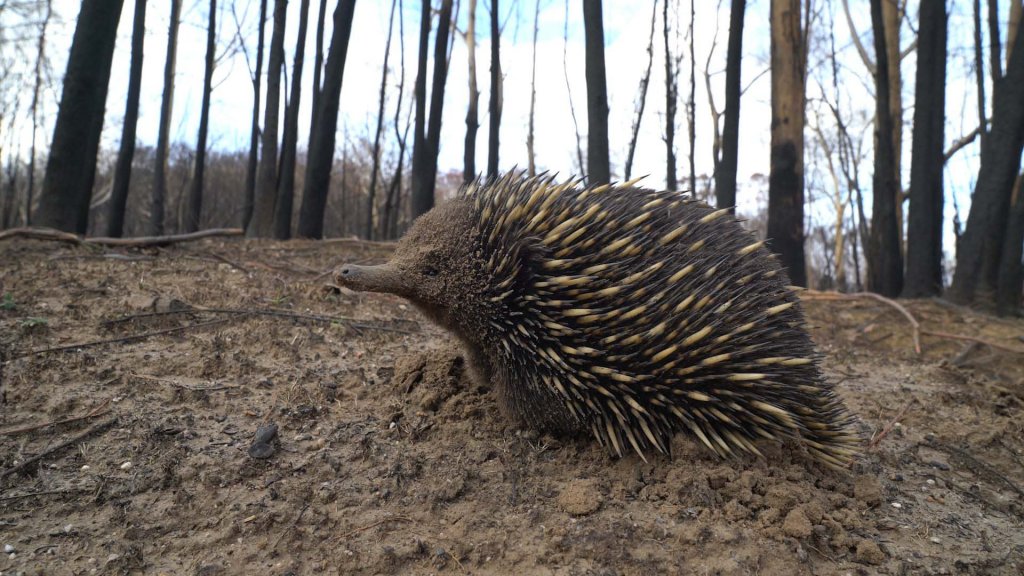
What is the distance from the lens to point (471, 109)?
13.6 meters

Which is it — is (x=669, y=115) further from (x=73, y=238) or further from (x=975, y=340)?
(x=73, y=238)

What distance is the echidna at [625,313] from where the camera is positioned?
2.85 m

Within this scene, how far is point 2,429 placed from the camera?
298cm

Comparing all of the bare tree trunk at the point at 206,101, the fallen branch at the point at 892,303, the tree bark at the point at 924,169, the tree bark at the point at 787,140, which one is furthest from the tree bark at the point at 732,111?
the bare tree trunk at the point at 206,101

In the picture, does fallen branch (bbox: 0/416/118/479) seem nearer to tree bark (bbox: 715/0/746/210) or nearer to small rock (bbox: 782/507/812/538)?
small rock (bbox: 782/507/812/538)

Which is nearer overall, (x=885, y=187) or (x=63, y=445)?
(x=63, y=445)

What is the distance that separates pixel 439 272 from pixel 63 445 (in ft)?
6.65

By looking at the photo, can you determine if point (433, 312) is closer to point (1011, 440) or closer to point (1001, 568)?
point (1001, 568)

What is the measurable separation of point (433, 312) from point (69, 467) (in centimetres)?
187

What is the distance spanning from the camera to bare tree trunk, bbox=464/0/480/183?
1264 centimetres

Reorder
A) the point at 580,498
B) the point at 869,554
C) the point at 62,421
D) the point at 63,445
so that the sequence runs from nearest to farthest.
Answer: the point at 869,554 → the point at 580,498 → the point at 63,445 → the point at 62,421

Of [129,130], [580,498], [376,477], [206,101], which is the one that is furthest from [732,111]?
[206,101]

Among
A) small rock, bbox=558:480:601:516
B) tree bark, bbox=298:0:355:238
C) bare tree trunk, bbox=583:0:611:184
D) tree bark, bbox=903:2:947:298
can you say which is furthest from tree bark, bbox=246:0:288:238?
tree bark, bbox=903:2:947:298

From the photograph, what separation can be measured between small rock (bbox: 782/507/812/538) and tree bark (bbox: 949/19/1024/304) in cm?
707
